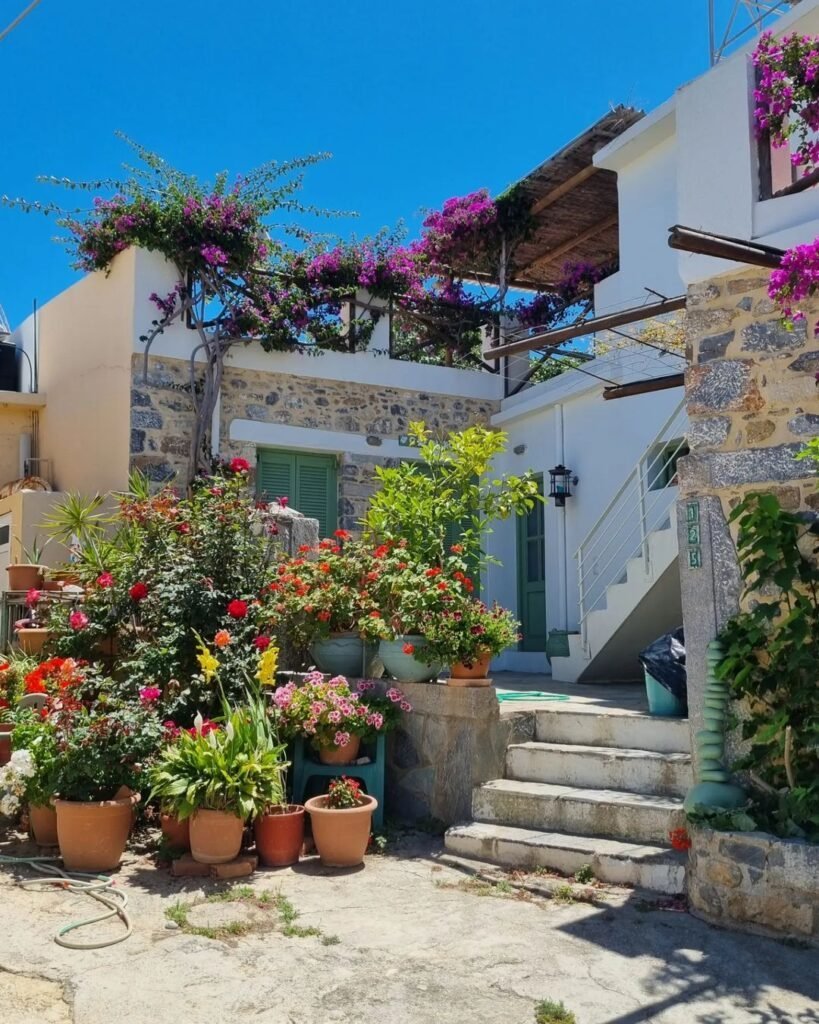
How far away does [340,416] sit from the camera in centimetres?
1048

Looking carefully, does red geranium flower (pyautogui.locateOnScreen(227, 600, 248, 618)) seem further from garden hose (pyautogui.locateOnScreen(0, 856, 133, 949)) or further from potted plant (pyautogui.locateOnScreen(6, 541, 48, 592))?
potted plant (pyautogui.locateOnScreen(6, 541, 48, 592))

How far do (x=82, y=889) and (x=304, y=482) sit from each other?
240 inches

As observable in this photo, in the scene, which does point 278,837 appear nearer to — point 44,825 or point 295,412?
point 44,825

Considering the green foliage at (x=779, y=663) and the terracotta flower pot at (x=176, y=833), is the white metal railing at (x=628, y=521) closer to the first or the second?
the green foliage at (x=779, y=663)

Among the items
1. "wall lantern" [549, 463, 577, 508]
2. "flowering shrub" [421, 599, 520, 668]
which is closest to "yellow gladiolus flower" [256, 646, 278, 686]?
"flowering shrub" [421, 599, 520, 668]

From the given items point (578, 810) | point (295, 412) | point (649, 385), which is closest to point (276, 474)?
point (295, 412)

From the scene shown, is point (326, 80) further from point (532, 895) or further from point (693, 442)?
point (532, 895)

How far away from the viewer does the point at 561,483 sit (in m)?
10.1

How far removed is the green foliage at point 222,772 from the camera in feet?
15.9

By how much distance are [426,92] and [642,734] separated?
21.8 ft

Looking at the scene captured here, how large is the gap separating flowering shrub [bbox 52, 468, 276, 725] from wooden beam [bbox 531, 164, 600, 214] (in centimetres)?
620

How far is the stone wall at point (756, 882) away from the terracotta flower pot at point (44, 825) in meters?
3.47

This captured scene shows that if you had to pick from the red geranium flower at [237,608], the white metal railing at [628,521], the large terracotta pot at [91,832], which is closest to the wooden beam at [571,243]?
the white metal railing at [628,521]

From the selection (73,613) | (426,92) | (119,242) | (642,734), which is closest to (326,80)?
(426,92)
